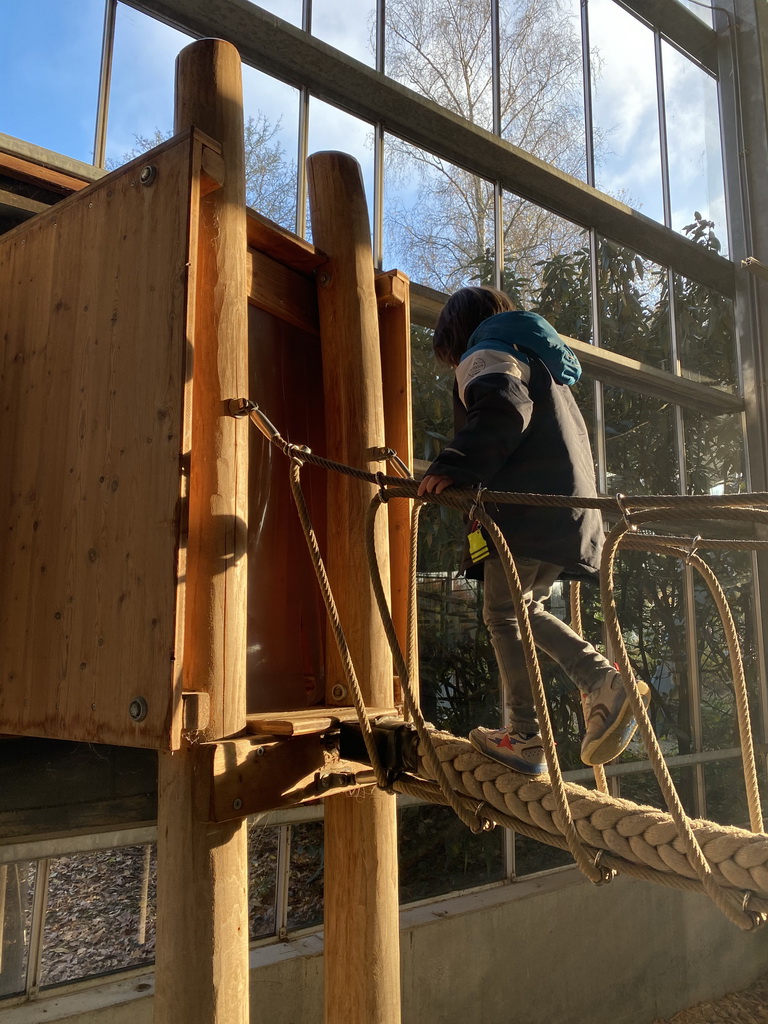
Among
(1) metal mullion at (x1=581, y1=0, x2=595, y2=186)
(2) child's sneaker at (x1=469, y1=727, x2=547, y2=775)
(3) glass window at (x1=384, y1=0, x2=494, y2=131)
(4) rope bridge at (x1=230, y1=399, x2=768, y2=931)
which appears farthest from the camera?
(1) metal mullion at (x1=581, y1=0, x2=595, y2=186)

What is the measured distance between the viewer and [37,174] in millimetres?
2385

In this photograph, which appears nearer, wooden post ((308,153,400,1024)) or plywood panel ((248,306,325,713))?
wooden post ((308,153,400,1024))

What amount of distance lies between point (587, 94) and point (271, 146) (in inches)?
99.2

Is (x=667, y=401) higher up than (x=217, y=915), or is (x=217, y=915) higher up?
(x=667, y=401)

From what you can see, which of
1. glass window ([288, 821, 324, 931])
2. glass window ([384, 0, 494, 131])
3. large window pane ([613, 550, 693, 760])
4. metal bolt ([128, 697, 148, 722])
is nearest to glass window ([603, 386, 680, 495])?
large window pane ([613, 550, 693, 760])

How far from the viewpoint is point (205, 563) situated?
68.7 inches

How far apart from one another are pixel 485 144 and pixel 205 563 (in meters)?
3.19

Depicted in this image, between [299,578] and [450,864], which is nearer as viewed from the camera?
[299,578]

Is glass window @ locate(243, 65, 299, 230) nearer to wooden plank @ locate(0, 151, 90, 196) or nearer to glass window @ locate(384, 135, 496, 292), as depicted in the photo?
glass window @ locate(384, 135, 496, 292)

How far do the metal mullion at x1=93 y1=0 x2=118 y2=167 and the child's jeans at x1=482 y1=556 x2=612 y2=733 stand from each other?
6.64ft

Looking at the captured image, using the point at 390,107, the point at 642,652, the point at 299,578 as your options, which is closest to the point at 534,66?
the point at 390,107

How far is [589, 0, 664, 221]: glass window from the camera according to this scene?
5031 millimetres

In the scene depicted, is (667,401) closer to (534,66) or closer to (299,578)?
(534,66)

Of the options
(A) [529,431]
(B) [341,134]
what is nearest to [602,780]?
(A) [529,431]
